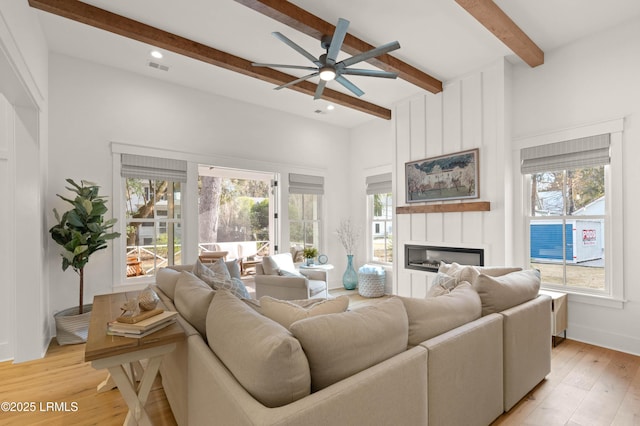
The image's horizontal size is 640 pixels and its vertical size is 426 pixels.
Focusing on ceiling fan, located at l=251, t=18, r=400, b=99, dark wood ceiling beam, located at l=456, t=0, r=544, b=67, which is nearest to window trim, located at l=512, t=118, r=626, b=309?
dark wood ceiling beam, located at l=456, t=0, r=544, b=67

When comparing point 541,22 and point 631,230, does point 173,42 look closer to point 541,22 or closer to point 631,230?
point 541,22

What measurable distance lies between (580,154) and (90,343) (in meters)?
4.45

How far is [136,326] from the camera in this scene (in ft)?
5.23

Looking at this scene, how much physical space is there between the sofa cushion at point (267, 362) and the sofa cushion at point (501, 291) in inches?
57.4

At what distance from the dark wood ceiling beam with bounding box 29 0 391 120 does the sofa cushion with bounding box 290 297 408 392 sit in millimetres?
3211

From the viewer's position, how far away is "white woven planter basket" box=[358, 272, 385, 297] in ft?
17.7

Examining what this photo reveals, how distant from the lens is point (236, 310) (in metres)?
1.45

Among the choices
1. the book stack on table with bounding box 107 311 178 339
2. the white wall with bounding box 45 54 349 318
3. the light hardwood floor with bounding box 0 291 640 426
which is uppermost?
the white wall with bounding box 45 54 349 318

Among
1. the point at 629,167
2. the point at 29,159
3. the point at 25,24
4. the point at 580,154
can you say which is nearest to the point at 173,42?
the point at 25,24

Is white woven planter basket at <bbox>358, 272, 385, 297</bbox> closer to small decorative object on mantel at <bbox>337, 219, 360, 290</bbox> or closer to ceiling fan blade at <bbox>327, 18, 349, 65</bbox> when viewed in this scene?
small decorative object on mantel at <bbox>337, 219, 360, 290</bbox>

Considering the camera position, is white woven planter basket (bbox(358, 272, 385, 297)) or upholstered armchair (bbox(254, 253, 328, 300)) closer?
upholstered armchair (bbox(254, 253, 328, 300))

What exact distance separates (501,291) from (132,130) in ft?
14.2

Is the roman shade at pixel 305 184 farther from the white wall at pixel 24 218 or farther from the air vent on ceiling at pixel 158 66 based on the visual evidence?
the white wall at pixel 24 218

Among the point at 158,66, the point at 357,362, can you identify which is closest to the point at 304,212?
the point at 158,66
